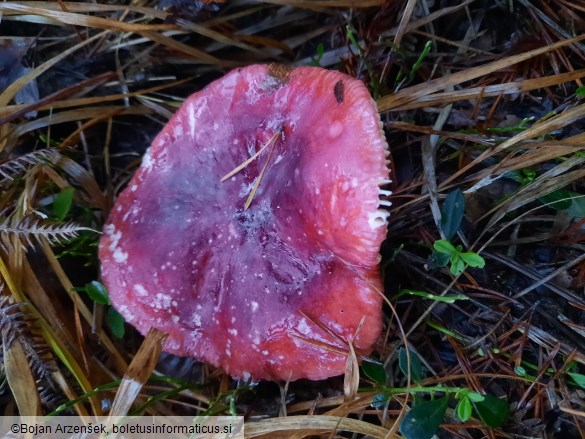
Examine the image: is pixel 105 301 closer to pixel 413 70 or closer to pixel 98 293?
pixel 98 293

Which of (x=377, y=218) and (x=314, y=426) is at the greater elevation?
(x=377, y=218)

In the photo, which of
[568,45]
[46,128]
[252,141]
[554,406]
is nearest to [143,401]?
[252,141]

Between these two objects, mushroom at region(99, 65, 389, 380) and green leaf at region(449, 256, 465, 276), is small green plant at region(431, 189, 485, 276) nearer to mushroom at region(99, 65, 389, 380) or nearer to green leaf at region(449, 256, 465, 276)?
green leaf at region(449, 256, 465, 276)

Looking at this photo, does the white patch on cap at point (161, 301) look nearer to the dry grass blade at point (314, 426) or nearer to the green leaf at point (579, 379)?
the dry grass blade at point (314, 426)

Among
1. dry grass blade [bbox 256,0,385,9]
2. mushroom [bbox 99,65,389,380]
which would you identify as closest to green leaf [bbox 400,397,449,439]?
mushroom [bbox 99,65,389,380]

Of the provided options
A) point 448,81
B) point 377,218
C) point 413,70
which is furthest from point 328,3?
point 377,218

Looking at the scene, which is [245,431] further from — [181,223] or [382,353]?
[181,223]
